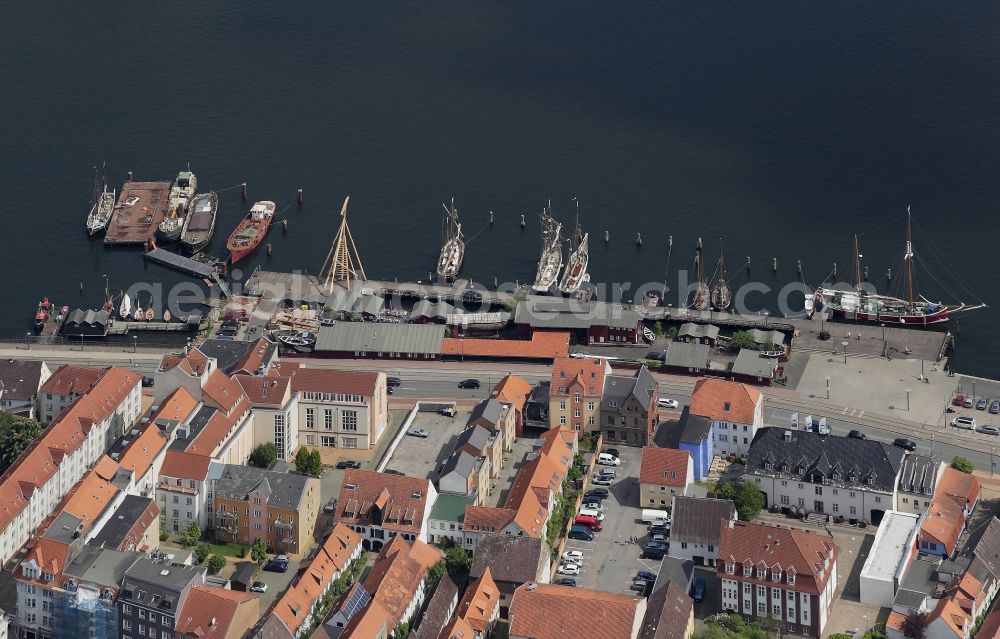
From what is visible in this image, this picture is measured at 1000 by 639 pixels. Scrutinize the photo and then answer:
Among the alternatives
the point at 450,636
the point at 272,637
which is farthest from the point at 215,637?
the point at 450,636

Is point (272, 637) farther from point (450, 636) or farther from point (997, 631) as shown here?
point (997, 631)

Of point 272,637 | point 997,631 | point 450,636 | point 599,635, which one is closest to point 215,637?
point 272,637

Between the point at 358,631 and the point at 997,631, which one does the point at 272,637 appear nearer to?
the point at 358,631

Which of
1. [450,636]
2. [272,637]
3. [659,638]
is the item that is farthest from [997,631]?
[272,637]

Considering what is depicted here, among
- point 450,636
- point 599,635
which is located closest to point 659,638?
point 599,635

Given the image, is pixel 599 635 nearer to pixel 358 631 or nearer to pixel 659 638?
pixel 659 638
